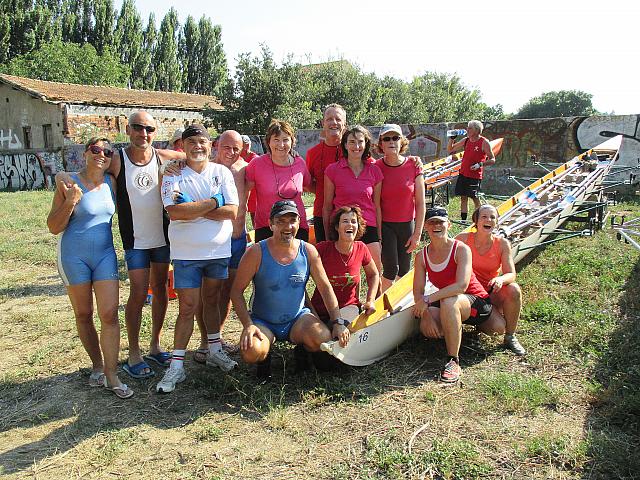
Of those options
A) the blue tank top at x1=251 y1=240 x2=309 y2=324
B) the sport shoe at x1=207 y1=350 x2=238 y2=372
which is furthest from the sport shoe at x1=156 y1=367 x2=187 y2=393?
the blue tank top at x1=251 y1=240 x2=309 y2=324

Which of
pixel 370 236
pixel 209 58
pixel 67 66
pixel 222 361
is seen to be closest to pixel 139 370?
pixel 222 361

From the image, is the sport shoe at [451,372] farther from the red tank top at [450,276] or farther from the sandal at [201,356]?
the sandal at [201,356]

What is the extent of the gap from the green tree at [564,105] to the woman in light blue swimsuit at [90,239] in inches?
1881

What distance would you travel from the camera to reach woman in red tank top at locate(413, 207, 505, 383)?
13.6ft

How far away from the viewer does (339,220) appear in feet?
13.5

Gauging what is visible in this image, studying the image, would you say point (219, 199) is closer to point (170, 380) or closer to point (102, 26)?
point (170, 380)

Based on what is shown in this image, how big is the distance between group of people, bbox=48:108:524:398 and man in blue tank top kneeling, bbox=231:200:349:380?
0.03ft

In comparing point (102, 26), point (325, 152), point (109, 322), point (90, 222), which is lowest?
point (109, 322)

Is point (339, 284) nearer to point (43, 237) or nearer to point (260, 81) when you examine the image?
point (43, 237)

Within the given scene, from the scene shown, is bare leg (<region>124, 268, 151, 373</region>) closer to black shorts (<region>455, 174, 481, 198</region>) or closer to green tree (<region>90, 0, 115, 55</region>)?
black shorts (<region>455, 174, 481, 198</region>)

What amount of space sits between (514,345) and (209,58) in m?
47.5

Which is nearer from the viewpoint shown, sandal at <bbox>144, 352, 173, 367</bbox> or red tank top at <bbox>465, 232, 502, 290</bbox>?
sandal at <bbox>144, 352, 173, 367</bbox>

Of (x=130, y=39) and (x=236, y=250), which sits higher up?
(x=130, y=39)

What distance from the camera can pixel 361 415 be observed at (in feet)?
11.9
